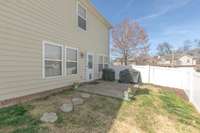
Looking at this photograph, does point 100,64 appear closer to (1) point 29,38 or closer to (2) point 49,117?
(1) point 29,38

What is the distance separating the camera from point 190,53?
5441 cm

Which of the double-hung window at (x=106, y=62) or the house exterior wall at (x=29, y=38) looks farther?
the double-hung window at (x=106, y=62)

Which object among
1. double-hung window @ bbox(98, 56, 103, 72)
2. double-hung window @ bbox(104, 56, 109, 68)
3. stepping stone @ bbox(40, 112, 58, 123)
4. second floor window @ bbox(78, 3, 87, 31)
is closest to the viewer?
stepping stone @ bbox(40, 112, 58, 123)

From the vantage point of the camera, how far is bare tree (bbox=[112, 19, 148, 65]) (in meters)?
23.5

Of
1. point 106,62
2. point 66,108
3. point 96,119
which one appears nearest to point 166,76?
point 106,62

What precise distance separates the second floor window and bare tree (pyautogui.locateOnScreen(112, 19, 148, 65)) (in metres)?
14.9

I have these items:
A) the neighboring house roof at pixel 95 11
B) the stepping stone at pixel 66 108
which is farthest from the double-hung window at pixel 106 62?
the stepping stone at pixel 66 108

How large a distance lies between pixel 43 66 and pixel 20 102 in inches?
65.6

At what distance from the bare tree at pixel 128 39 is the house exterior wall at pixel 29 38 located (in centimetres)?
1648

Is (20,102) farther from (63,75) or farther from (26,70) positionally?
(63,75)

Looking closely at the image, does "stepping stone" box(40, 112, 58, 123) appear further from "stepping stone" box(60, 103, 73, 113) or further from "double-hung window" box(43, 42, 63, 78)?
"double-hung window" box(43, 42, 63, 78)

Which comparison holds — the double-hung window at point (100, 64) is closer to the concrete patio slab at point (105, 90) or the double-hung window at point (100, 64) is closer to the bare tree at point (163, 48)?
the concrete patio slab at point (105, 90)

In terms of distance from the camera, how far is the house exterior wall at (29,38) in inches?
175

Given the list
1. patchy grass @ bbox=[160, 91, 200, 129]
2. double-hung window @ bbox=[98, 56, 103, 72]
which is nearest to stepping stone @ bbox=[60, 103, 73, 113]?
patchy grass @ bbox=[160, 91, 200, 129]
